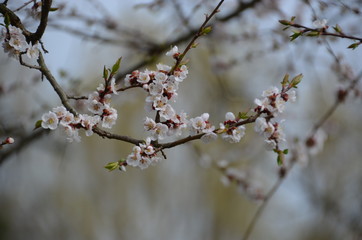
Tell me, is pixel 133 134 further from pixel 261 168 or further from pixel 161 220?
pixel 261 168

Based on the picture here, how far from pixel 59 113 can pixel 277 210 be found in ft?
29.6

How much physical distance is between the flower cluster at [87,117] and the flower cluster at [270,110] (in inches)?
Answer: 19.3

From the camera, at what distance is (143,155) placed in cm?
125

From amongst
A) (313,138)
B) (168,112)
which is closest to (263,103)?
(168,112)

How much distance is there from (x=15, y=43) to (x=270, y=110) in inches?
34.1

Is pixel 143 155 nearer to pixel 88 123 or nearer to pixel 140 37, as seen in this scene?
pixel 88 123

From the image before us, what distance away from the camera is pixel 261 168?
7.96m

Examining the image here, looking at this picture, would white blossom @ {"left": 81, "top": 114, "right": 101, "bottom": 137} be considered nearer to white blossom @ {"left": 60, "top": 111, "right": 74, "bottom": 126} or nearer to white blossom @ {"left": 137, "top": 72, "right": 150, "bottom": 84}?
white blossom @ {"left": 60, "top": 111, "right": 74, "bottom": 126}

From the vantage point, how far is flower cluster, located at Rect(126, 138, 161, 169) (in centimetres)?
123

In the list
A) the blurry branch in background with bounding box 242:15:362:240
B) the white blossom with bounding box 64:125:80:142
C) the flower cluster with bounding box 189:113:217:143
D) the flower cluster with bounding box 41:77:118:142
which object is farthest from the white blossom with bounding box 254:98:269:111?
the blurry branch in background with bounding box 242:15:362:240

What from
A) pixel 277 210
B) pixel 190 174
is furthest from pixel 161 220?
pixel 277 210

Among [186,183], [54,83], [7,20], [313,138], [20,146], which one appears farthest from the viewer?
[186,183]

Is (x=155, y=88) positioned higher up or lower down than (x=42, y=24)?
lower down

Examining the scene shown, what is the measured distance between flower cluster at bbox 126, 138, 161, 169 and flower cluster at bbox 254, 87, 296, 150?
1.16 ft
